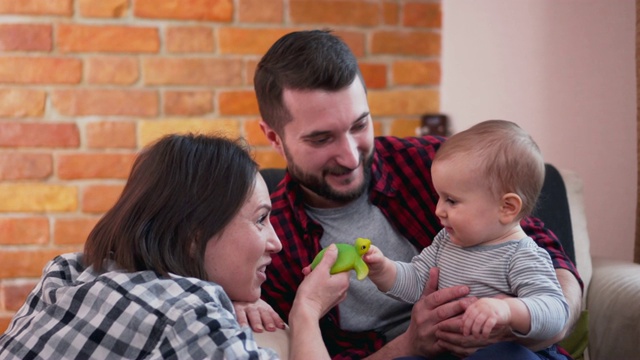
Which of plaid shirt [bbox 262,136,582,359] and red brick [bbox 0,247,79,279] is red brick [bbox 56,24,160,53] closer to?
red brick [bbox 0,247,79,279]

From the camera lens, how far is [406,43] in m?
3.07

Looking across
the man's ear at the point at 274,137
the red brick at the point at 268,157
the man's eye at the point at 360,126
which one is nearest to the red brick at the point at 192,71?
the red brick at the point at 268,157

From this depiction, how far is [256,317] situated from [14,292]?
1.66 m

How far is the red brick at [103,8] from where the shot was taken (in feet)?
9.21

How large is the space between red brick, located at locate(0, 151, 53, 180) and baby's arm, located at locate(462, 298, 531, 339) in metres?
1.93

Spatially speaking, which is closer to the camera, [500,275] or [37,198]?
[500,275]

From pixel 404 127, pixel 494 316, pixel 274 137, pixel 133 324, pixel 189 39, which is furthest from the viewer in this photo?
pixel 404 127

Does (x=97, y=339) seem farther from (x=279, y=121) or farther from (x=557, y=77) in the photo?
(x=557, y=77)

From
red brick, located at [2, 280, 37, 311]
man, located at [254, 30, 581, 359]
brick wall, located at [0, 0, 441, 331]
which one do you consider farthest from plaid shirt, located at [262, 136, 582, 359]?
red brick, located at [2, 280, 37, 311]

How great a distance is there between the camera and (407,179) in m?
1.92

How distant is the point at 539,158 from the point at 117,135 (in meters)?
1.81

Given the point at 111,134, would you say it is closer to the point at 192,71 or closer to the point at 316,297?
the point at 192,71

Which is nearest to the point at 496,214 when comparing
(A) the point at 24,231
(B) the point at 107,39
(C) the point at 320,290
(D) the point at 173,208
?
(C) the point at 320,290

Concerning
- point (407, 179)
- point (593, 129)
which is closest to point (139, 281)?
point (407, 179)
